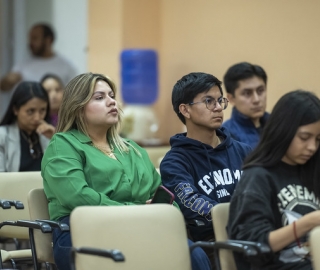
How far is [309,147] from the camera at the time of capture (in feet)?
9.55

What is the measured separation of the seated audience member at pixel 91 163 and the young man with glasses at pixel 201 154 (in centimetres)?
15

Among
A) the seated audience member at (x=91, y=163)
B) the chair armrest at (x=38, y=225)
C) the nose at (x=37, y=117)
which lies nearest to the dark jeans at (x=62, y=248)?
the seated audience member at (x=91, y=163)

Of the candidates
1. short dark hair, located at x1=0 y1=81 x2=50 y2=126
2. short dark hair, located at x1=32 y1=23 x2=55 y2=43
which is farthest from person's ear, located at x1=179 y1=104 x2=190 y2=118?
short dark hair, located at x1=32 y1=23 x2=55 y2=43

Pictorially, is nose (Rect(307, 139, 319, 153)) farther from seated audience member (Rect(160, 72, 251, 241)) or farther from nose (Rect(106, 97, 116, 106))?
nose (Rect(106, 97, 116, 106))

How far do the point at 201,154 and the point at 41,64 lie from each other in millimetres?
4551

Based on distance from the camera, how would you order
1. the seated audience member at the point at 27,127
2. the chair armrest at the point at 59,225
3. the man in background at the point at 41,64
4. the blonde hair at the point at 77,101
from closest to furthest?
the chair armrest at the point at 59,225 < the blonde hair at the point at 77,101 < the seated audience member at the point at 27,127 < the man in background at the point at 41,64

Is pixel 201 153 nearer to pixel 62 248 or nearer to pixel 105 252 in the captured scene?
pixel 62 248

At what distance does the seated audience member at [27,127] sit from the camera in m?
4.83

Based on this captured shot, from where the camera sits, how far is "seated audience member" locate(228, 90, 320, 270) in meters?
2.85

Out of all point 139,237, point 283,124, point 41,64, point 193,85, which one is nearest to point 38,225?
point 139,237

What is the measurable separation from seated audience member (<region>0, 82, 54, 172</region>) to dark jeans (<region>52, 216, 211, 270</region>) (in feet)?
4.55

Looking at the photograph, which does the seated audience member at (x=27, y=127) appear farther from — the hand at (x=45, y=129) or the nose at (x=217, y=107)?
the nose at (x=217, y=107)

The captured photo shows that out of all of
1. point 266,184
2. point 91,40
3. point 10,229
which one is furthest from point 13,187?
point 91,40

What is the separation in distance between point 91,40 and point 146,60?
0.65 m
